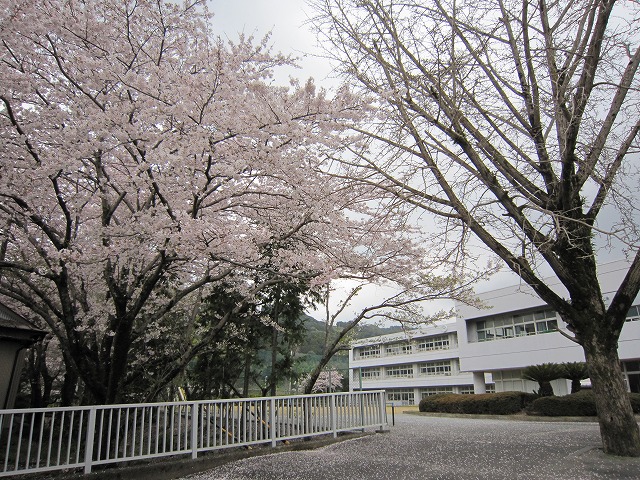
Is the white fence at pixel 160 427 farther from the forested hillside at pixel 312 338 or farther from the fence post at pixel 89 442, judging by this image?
the forested hillside at pixel 312 338

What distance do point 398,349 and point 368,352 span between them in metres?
6.28

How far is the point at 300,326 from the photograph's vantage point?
16844 mm

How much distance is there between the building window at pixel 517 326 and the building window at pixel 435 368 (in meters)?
13.0

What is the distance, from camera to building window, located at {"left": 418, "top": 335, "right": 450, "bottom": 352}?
40.2 meters

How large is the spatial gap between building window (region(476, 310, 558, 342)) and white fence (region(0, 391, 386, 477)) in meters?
18.3

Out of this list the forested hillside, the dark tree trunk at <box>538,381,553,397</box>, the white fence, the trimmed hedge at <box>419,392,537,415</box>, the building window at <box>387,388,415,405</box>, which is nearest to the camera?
the white fence

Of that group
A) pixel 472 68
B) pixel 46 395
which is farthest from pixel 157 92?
pixel 46 395

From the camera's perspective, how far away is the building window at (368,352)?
5000 centimetres

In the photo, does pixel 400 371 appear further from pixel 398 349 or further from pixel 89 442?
pixel 89 442

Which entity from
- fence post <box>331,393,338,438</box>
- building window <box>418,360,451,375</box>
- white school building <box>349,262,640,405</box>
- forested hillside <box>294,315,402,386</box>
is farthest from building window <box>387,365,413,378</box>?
fence post <box>331,393,338,438</box>

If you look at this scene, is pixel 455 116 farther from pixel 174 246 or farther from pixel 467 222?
pixel 174 246

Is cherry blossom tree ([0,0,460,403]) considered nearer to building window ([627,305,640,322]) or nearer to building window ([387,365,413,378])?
building window ([627,305,640,322])

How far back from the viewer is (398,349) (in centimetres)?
4616

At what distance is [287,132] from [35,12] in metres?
3.88
